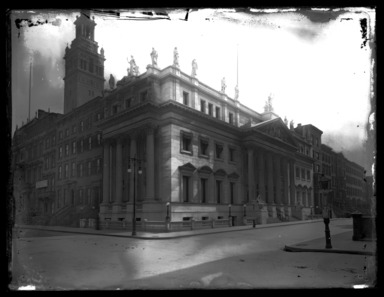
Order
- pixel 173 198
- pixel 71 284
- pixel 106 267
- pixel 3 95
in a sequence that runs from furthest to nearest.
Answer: pixel 173 198
pixel 106 267
pixel 71 284
pixel 3 95

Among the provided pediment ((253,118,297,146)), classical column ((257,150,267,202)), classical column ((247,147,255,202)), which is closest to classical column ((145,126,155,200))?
classical column ((247,147,255,202))

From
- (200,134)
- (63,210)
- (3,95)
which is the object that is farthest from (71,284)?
(200,134)

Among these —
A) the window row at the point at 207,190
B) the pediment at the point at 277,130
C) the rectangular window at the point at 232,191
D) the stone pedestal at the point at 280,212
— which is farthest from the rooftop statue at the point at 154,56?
the stone pedestal at the point at 280,212

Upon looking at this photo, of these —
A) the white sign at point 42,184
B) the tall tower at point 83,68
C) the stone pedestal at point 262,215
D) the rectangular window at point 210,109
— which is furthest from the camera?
the stone pedestal at point 262,215

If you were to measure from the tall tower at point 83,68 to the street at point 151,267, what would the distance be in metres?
2.42

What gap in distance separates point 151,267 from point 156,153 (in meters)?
1.90

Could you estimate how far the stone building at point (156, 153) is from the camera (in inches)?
212

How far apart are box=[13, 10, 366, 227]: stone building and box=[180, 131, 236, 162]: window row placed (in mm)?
20

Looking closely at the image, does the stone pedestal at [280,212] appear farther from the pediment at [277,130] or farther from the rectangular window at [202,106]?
the rectangular window at [202,106]

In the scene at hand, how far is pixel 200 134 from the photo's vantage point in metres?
5.96

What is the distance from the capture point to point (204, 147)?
606cm
